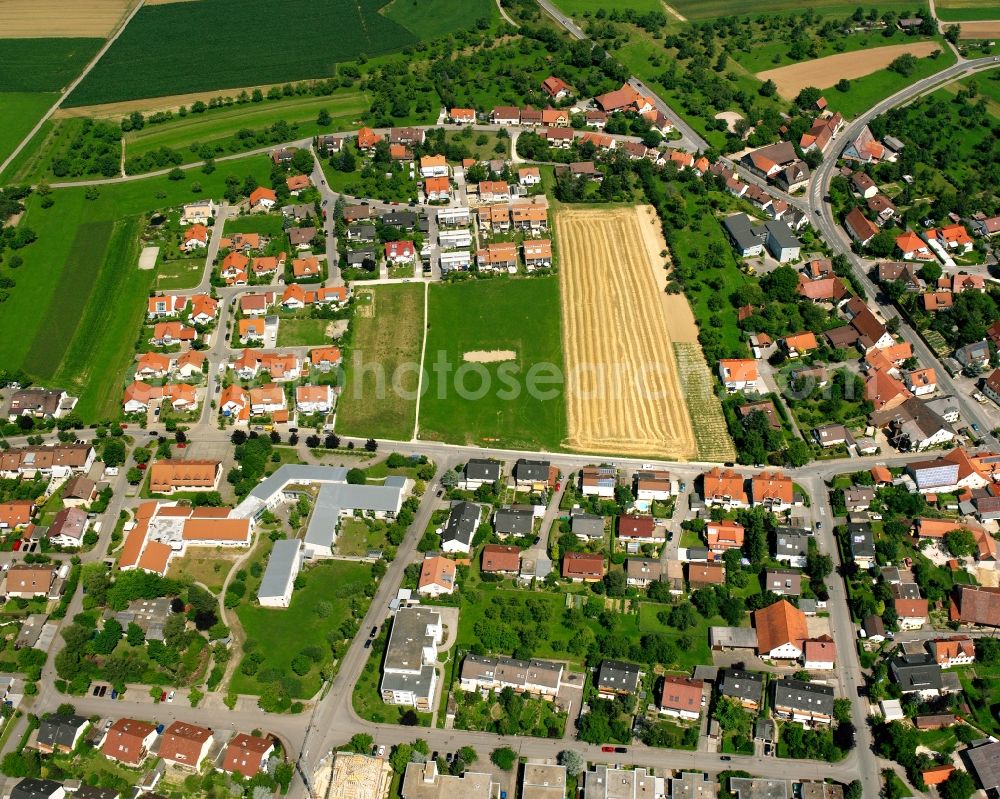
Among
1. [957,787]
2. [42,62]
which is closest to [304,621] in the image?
[957,787]

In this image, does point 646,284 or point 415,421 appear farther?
point 646,284

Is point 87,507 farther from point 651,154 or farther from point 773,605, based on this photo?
point 651,154

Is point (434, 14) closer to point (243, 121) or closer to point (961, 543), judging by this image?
point (243, 121)

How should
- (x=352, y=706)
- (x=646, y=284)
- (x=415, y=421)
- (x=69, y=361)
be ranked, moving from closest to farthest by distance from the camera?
(x=352, y=706)
(x=415, y=421)
(x=69, y=361)
(x=646, y=284)

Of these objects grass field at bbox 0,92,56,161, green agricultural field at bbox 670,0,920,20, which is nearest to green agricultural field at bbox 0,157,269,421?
grass field at bbox 0,92,56,161

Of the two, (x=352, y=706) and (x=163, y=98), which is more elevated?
(x=163, y=98)

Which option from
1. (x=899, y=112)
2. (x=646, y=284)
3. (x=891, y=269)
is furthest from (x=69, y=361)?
(x=899, y=112)

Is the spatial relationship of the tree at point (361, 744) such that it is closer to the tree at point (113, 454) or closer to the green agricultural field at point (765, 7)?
the tree at point (113, 454)

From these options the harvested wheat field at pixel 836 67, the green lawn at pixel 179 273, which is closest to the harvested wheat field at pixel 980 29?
the harvested wheat field at pixel 836 67
